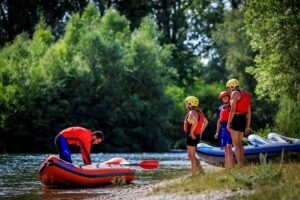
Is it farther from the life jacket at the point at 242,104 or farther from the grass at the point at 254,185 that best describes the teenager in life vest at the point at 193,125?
the grass at the point at 254,185

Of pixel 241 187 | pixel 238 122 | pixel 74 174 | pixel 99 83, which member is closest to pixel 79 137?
pixel 74 174

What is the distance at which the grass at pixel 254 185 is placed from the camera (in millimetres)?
8250

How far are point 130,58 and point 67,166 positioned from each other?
26.8 meters

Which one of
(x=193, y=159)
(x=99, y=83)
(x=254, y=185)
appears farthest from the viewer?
(x=99, y=83)

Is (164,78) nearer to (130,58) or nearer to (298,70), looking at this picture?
(130,58)

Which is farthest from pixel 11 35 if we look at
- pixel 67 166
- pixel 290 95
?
pixel 67 166

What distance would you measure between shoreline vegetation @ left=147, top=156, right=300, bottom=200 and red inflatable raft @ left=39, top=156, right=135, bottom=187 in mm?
3772

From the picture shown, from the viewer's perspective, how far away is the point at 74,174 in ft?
44.9

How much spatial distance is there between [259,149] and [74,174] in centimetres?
433

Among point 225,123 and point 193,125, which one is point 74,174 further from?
point 225,123

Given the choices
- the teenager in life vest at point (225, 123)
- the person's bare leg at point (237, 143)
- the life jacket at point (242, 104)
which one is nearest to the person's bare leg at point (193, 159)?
the teenager in life vest at point (225, 123)

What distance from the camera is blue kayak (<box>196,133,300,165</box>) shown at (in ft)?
→ 47.3

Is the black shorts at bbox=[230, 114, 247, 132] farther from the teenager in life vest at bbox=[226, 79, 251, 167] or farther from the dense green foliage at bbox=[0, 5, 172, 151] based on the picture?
the dense green foliage at bbox=[0, 5, 172, 151]

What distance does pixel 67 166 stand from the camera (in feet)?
44.7
